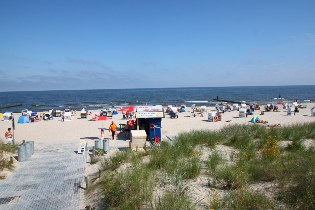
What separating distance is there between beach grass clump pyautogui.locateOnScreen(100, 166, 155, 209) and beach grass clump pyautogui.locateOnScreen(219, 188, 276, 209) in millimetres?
1588

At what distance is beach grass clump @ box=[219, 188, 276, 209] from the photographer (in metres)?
5.29

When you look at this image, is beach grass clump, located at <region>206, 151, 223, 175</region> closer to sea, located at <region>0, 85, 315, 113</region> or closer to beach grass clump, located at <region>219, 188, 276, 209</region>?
beach grass clump, located at <region>219, 188, 276, 209</region>

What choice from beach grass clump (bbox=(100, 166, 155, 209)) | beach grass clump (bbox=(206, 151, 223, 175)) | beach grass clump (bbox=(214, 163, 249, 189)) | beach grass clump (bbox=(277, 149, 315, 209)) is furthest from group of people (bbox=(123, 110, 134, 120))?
beach grass clump (bbox=(277, 149, 315, 209))

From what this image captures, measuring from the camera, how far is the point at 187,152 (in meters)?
9.84

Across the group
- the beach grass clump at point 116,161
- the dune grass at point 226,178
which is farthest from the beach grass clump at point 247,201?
the beach grass clump at point 116,161

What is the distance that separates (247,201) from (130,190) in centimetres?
244

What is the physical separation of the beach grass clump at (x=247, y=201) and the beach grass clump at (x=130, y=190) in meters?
1.59

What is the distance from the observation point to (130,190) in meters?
6.29

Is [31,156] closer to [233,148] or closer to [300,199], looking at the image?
[233,148]

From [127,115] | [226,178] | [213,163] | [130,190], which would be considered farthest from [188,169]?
[127,115]

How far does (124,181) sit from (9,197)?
3.70 meters

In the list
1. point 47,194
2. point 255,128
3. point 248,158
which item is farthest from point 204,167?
point 255,128

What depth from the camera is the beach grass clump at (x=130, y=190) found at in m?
5.94

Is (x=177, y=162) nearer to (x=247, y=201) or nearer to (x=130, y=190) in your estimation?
(x=130, y=190)
